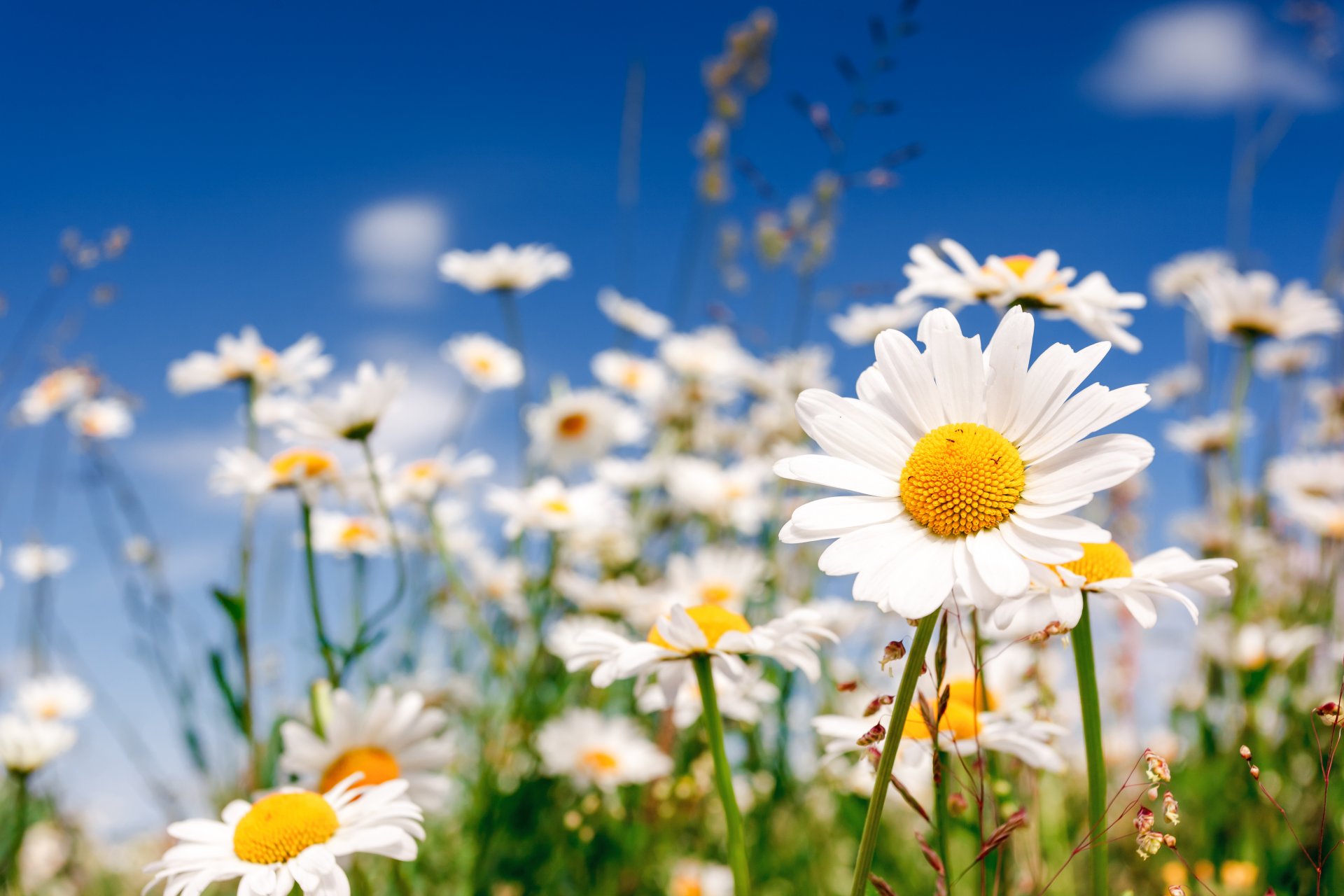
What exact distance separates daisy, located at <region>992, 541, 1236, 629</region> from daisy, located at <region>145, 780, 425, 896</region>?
669 millimetres

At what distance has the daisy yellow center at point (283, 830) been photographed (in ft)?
3.53

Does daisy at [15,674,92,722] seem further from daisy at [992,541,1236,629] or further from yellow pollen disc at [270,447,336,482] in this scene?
daisy at [992,541,1236,629]

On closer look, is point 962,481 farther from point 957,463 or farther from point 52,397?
point 52,397

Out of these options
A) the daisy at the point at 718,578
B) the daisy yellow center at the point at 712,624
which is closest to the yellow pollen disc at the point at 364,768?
the daisy yellow center at the point at 712,624

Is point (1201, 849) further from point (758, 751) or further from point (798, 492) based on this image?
point (798, 492)

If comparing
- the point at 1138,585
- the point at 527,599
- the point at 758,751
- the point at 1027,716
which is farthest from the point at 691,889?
the point at 1138,585

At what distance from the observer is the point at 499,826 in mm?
2047

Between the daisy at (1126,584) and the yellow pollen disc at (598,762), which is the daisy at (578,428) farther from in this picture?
the daisy at (1126,584)

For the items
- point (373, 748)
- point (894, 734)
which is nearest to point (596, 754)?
point (373, 748)

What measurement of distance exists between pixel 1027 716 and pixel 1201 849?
4.44 feet

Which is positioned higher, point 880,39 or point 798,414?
point 880,39

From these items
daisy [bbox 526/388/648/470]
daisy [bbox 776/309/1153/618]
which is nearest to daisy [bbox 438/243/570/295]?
daisy [bbox 526/388/648/470]

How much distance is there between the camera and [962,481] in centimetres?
86

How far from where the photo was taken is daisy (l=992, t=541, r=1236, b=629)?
87cm
